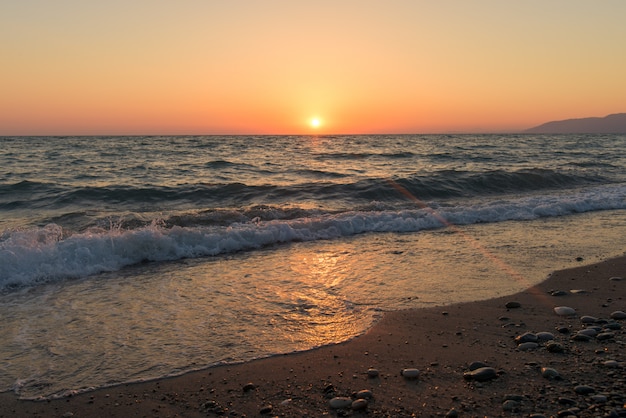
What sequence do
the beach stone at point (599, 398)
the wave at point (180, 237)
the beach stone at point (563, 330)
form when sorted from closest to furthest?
the beach stone at point (599, 398) → the beach stone at point (563, 330) → the wave at point (180, 237)

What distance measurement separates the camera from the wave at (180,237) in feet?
22.4

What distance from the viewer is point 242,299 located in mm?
5441

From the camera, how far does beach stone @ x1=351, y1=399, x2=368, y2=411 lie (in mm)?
3105

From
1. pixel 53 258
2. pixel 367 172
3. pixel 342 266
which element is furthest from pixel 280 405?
pixel 367 172

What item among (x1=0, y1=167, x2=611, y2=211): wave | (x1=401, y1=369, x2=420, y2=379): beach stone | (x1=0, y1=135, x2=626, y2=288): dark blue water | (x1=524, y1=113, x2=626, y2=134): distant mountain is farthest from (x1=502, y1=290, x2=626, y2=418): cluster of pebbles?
(x1=524, y1=113, x2=626, y2=134): distant mountain

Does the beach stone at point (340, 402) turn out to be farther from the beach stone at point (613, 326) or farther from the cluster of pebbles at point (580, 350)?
the beach stone at point (613, 326)

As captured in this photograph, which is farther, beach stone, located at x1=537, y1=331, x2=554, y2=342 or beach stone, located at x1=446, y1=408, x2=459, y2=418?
beach stone, located at x1=537, y1=331, x2=554, y2=342

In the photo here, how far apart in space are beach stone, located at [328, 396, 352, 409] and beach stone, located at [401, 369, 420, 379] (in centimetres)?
57

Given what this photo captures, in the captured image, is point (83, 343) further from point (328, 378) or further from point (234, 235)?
point (234, 235)

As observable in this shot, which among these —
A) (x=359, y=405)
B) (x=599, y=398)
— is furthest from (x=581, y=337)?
(x=359, y=405)

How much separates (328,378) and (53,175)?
18.8m

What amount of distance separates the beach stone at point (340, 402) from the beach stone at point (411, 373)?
1.87 feet

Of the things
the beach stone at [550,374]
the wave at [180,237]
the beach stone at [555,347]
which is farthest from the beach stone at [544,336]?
the wave at [180,237]

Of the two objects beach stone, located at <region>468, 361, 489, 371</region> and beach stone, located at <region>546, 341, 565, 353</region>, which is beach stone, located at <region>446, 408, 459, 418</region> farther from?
beach stone, located at <region>546, 341, 565, 353</region>
